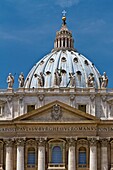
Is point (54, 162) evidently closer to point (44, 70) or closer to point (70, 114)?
point (70, 114)

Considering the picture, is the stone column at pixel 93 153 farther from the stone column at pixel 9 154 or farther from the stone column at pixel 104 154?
the stone column at pixel 9 154

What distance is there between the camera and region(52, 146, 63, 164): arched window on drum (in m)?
63.8

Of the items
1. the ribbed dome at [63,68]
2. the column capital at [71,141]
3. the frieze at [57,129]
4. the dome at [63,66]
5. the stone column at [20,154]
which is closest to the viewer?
the stone column at [20,154]

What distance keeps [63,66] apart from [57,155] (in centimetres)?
2742

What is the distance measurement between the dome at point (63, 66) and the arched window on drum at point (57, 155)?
21809 millimetres

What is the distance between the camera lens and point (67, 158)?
6378 centimetres

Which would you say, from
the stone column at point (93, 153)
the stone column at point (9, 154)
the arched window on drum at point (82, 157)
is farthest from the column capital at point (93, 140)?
the stone column at point (9, 154)

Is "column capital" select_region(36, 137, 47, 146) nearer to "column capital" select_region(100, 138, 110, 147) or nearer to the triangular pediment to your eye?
the triangular pediment

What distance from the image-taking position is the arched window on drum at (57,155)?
6385 centimetres

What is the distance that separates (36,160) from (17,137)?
2909 millimetres

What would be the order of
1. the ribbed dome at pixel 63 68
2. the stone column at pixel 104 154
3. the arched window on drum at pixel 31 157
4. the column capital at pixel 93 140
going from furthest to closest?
the ribbed dome at pixel 63 68 < the arched window on drum at pixel 31 157 < the stone column at pixel 104 154 < the column capital at pixel 93 140

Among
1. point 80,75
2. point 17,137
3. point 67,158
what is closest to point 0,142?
point 17,137

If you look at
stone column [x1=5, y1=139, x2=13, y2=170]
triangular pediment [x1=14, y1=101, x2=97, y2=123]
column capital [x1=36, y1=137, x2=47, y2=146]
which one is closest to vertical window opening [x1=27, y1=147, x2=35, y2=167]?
column capital [x1=36, y1=137, x2=47, y2=146]

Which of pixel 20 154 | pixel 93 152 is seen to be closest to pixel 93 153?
pixel 93 152
